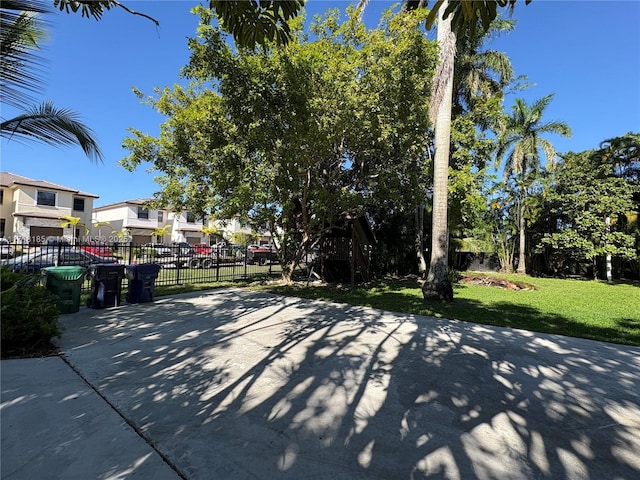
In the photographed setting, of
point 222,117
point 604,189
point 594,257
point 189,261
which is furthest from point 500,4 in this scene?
point 594,257

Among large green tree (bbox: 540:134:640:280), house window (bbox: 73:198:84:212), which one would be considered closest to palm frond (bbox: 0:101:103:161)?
large green tree (bbox: 540:134:640:280)

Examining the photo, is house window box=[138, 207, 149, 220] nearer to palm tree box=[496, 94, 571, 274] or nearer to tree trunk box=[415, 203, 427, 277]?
tree trunk box=[415, 203, 427, 277]

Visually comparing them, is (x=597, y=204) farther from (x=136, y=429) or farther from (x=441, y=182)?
(x=136, y=429)

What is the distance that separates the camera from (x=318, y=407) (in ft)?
11.0

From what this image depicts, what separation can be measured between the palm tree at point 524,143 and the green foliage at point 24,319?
72.5 ft

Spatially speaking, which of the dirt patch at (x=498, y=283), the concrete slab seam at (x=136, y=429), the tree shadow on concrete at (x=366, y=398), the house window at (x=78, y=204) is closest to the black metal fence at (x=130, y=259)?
the tree shadow on concrete at (x=366, y=398)

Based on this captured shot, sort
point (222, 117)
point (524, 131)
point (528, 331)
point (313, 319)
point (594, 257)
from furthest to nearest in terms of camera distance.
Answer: point (524, 131), point (594, 257), point (222, 117), point (313, 319), point (528, 331)

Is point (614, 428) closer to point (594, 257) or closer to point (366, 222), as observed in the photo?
point (366, 222)

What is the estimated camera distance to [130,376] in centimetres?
399

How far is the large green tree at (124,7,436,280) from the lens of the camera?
820cm

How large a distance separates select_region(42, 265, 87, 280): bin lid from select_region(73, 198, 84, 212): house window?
3045cm

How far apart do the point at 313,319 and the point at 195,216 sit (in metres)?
7.98

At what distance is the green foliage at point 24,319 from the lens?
4.52 meters

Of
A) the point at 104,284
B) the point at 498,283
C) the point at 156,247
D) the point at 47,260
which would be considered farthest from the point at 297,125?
the point at 498,283
